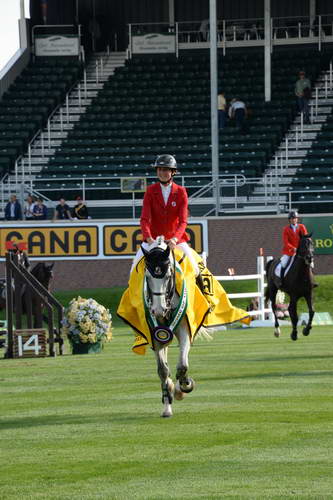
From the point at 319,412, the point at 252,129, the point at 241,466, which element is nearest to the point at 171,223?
the point at 319,412

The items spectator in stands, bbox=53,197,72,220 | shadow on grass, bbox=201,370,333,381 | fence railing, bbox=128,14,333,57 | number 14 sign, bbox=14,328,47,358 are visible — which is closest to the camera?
shadow on grass, bbox=201,370,333,381

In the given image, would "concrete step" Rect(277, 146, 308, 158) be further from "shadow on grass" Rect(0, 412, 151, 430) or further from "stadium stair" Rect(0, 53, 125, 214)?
"shadow on grass" Rect(0, 412, 151, 430)

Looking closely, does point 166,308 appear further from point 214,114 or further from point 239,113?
point 239,113

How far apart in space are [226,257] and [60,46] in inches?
670

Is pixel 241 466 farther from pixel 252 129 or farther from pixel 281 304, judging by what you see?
pixel 252 129

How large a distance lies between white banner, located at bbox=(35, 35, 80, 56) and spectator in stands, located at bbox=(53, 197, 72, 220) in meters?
14.9

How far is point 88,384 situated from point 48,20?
4010 cm

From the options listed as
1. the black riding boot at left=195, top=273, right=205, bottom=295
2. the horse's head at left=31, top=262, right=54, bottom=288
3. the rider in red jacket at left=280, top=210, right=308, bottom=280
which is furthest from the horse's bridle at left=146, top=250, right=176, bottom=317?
the horse's head at left=31, top=262, right=54, bottom=288

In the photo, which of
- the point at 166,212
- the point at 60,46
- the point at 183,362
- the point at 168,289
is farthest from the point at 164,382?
the point at 60,46

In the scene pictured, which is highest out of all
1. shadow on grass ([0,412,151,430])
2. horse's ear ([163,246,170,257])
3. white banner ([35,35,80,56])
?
white banner ([35,35,80,56])

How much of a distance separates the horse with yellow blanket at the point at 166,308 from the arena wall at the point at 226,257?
969 inches

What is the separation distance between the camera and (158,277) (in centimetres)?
1159

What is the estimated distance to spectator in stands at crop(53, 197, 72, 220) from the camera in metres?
37.5

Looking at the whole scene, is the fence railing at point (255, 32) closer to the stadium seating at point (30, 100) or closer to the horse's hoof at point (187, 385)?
the stadium seating at point (30, 100)
